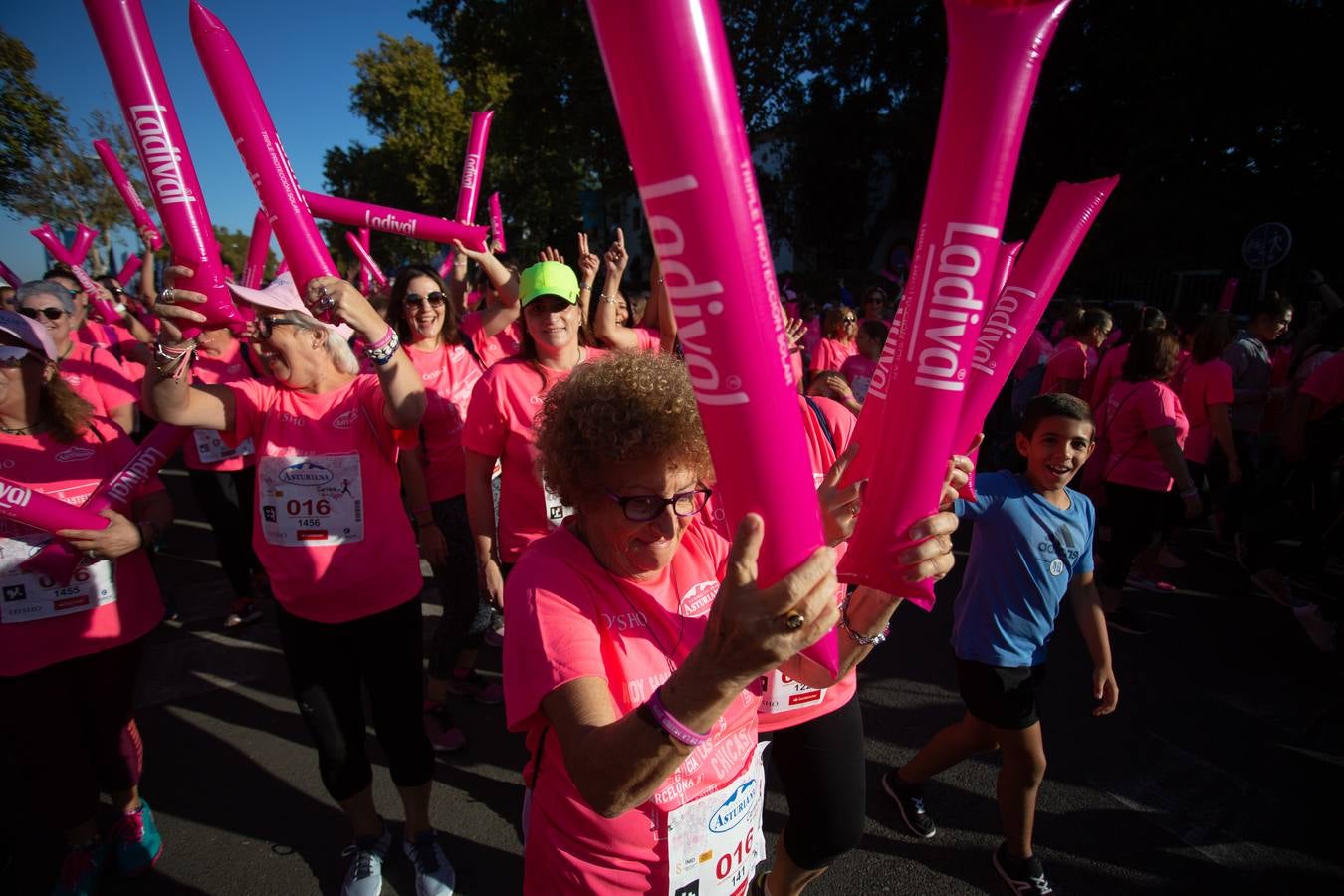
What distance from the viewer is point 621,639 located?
130cm

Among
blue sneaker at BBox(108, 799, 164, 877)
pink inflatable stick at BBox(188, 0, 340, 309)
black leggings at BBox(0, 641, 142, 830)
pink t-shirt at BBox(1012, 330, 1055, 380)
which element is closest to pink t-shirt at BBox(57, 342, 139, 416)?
black leggings at BBox(0, 641, 142, 830)

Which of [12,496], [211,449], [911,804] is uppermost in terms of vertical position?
[12,496]

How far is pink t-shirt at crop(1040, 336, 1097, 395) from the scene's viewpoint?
18.1ft

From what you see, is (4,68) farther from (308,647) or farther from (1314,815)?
(1314,815)

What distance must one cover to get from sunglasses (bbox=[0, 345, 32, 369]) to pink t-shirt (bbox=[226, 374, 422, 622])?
2.15ft

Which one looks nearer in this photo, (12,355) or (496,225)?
(12,355)

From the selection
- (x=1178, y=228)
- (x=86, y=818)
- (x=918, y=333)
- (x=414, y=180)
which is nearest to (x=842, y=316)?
(x=918, y=333)

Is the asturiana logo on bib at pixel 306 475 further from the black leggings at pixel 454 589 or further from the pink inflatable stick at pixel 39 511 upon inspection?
the black leggings at pixel 454 589

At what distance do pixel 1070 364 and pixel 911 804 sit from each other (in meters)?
4.32

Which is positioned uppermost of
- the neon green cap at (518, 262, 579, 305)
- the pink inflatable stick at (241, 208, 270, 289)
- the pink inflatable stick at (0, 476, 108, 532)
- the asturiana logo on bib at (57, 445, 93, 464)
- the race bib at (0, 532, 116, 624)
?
the pink inflatable stick at (241, 208, 270, 289)

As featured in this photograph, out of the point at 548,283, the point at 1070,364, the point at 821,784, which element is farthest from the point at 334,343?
the point at 1070,364

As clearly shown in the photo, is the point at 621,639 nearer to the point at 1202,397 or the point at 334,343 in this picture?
the point at 334,343

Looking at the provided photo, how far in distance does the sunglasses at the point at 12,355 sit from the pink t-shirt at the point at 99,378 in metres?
0.63

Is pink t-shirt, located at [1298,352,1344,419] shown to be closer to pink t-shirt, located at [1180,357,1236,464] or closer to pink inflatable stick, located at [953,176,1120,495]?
pink t-shirt, located at [1180,357,1236,464]
